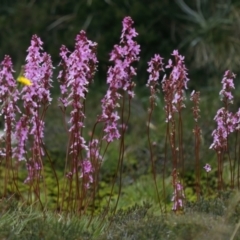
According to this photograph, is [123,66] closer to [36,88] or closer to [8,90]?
[36,88]

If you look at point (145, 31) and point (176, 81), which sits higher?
point (145, 31)

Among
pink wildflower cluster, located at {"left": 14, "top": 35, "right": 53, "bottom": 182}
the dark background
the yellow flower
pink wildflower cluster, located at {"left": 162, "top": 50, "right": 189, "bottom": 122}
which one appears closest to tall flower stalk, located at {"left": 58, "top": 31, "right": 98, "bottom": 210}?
pink wildflower cluster, located at {"left": 14, "top": 35, "right": 53, "bottom": 182}

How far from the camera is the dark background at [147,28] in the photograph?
1059cm

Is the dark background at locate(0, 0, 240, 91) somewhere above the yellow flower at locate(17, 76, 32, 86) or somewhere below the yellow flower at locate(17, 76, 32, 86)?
above

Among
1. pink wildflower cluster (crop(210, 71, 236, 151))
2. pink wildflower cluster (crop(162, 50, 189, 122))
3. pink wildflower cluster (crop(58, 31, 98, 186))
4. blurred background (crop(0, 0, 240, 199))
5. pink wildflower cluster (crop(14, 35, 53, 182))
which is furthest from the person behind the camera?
blurred background (crop(0, 0, 240, 199))

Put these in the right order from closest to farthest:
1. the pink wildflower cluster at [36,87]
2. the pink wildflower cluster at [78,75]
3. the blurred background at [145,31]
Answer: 1. the pink wildflower cluster at [78,75]
2. the pink wildflower cluster at [36,87]
3. the blurred background at [145,31]

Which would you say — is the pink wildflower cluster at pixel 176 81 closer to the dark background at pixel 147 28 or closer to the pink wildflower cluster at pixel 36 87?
the pink wildflower cluster at pixel 36 87

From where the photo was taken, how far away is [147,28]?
10.9m

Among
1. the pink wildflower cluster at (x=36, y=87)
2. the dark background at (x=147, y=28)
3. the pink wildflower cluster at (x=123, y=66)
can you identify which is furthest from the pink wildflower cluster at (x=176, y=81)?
the dark background at (x=147, y=28)

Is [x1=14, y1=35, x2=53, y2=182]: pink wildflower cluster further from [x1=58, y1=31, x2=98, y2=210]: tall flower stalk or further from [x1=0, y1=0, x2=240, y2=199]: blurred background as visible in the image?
[x1=0, y1=0, x2=240, y2=199]: blurred background

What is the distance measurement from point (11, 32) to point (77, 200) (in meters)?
6.98

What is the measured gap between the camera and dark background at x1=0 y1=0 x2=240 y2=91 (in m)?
10.6

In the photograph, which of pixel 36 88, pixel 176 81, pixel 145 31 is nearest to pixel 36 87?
pixel 36 88

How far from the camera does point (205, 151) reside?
7637 mm
